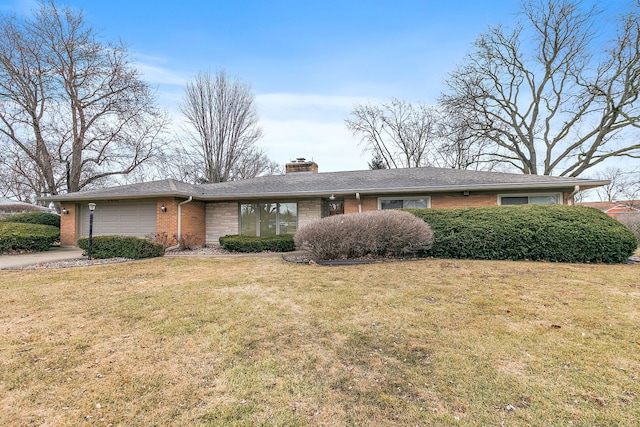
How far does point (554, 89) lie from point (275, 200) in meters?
19.5

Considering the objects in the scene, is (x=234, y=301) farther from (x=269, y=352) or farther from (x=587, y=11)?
(x=587, y=11)

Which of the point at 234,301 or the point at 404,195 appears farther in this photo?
the point at 404,195

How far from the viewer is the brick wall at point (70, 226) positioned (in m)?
12.7

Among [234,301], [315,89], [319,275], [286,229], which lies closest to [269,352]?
[234,301]

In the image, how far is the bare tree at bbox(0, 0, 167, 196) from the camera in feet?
49.5

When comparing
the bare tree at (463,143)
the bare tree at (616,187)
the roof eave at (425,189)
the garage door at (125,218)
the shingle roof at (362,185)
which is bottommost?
the garage door at (125,218)

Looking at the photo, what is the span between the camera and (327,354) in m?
2.86

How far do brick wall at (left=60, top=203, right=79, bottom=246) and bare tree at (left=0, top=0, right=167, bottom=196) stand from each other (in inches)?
238

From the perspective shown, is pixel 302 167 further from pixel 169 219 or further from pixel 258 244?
pixel 169 219

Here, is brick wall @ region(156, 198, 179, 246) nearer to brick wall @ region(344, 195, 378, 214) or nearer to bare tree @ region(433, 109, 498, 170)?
brick wall @ region(344, 195, 378, 214)

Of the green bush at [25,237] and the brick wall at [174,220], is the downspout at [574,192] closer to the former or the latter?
the brick wall at [174,220]

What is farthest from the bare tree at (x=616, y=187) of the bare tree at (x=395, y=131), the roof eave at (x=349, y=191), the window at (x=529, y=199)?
the roof eave at (x=349, y=191)

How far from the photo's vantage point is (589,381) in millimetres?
2342

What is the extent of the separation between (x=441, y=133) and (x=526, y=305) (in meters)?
19.4
